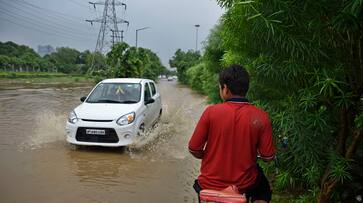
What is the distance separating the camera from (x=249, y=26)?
11.1 feet

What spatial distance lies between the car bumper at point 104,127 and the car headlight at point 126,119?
8cm

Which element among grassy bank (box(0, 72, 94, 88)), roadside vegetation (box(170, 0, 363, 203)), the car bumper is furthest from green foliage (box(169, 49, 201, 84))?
roadside vegetation (box(170, 0, 363, 203))

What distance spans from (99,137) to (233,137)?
20.1 feet

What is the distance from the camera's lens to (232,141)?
2729 mm

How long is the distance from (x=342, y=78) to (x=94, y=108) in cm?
657

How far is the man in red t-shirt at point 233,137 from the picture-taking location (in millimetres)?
2711

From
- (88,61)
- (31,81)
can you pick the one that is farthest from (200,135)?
(88,61)

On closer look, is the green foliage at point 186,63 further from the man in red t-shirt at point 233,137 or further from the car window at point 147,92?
the man in red t-shirt at point 233,137

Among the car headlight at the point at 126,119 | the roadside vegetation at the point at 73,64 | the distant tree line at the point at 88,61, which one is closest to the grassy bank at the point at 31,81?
the roadside vegetation at the point at 73,64

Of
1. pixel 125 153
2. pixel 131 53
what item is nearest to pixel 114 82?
pixel 125 153

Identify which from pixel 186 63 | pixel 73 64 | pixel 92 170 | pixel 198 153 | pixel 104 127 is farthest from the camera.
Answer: pixel 73 64

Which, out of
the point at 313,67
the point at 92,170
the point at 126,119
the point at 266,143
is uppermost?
the point at 313,67

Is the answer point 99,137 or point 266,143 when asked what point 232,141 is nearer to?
point 266,143

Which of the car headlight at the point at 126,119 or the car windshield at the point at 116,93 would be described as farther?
the car windshield at the point at 116,93
